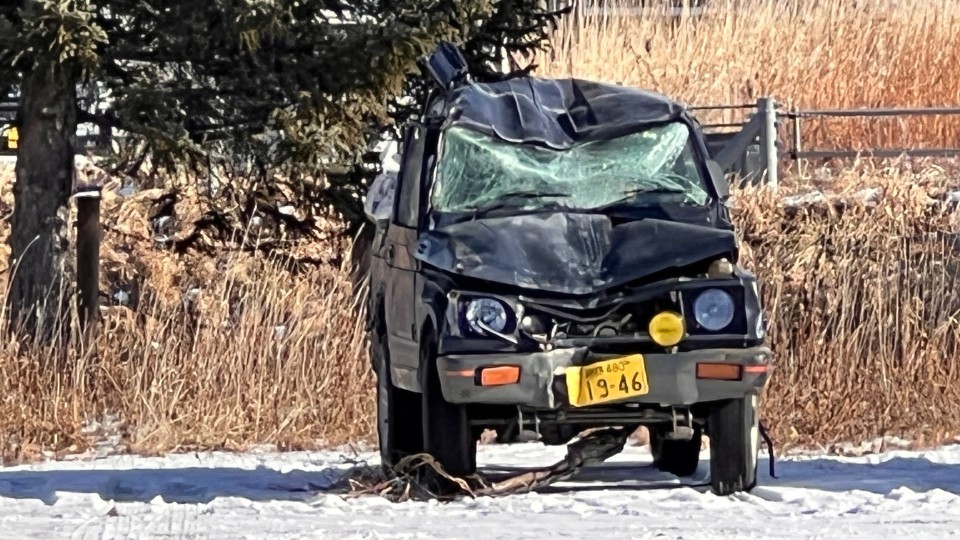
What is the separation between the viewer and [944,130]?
2122 centimetres

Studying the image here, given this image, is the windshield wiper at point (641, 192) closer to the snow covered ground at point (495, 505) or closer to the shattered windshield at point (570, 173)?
the shattered windshield at point (570, 173)

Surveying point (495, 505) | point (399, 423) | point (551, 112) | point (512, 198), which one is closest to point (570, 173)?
point (512, 198)

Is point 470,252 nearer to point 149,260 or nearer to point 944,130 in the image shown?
point 149,260

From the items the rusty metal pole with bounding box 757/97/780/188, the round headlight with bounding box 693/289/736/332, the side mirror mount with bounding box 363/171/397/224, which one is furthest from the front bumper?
the rusty metal pole with bounding box 757/97/780/188

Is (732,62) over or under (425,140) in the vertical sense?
over

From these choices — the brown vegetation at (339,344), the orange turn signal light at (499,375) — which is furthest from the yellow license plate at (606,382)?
the brown vegetation at (339,344)

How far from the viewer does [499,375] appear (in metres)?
8.12

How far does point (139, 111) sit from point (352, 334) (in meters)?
1.92

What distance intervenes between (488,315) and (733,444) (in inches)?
47.8

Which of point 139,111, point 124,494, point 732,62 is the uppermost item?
point 732,62

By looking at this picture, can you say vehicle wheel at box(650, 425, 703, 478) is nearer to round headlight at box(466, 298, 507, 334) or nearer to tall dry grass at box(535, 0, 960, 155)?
round headlight at box(466, 298, 507, 334)

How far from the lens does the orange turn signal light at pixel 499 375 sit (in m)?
8.10

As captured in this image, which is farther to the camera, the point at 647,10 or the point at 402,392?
the point at 647,10

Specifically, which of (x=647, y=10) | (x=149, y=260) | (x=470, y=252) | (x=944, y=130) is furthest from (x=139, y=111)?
(x=647, y=10)
